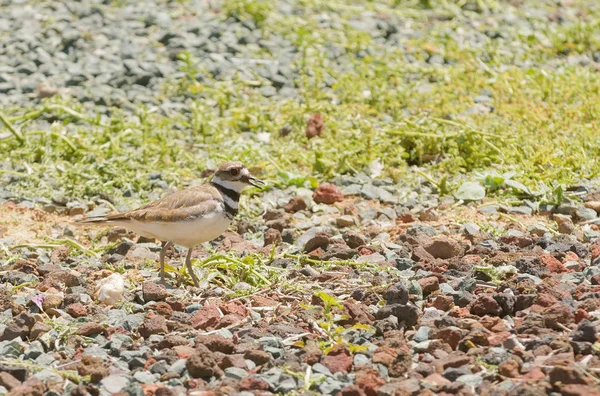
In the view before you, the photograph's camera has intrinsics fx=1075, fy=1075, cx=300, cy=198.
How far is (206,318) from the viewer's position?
247 inches

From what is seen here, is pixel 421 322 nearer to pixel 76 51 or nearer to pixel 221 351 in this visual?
pixel 221 351

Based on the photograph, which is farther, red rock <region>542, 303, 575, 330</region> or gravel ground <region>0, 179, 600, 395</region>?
red rock <region>542, 303, 575, 330</region>

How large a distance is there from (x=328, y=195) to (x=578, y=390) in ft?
13.7

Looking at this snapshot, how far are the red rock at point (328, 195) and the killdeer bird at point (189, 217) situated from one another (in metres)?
1.56

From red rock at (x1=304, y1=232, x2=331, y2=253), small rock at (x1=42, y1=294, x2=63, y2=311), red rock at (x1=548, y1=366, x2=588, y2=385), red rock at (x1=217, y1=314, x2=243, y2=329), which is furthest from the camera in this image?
red rock at (x1=304, y1=232, x2=331, y2=253)

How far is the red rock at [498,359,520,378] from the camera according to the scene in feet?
17.6

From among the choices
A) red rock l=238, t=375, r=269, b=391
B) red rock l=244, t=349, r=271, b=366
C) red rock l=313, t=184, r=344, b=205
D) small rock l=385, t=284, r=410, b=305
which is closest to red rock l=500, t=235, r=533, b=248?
small rock l=385, t=284, r=410, b=305

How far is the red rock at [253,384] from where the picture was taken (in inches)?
212

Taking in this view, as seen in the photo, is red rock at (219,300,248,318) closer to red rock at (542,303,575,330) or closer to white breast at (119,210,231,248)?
white breast at (119,210,231,248)

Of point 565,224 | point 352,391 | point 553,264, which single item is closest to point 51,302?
point 352,391

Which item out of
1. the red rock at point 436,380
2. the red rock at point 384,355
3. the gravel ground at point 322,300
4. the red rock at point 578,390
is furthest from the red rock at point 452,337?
the red rock at point 578,390

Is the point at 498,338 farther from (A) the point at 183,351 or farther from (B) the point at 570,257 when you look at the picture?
(A) the point at 183,351

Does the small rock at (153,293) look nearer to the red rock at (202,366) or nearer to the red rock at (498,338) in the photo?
the red rock at (202,366)

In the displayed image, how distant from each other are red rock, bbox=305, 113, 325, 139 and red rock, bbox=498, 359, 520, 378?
5.07 m
